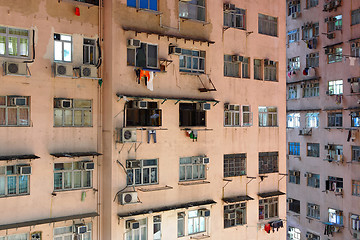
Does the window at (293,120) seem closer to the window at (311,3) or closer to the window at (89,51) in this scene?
the window at (311,3)

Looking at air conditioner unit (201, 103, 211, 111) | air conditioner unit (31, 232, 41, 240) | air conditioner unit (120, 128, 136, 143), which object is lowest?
air conditioner unit (31, 232, 41, 240)

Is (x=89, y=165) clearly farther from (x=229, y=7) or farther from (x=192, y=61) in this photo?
(x=229, y=7)

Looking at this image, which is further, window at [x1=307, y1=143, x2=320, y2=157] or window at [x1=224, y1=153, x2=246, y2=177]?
window at [x1=307, y1=143, x2=320, y2=157]

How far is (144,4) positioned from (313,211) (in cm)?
1359

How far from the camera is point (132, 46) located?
10.1 m

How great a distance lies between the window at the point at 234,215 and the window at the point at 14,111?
6646 mm

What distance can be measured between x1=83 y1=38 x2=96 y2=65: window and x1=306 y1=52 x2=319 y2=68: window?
12.5 m

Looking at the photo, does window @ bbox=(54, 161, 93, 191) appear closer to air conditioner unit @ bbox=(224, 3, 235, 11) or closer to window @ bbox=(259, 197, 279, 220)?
window @ bbox=(259, 197, 279, 220)

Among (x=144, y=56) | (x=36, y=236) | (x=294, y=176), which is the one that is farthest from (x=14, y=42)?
(x=294, y=176)

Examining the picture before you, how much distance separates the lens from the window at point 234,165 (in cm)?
1211

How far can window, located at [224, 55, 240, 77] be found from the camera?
12328 mm

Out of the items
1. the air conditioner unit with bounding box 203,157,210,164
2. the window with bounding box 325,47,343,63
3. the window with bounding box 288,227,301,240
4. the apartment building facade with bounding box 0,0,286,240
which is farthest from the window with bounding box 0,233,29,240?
the window with bounding box 325,47,343,63

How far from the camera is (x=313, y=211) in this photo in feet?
61.1

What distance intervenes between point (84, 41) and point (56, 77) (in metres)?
1.31
